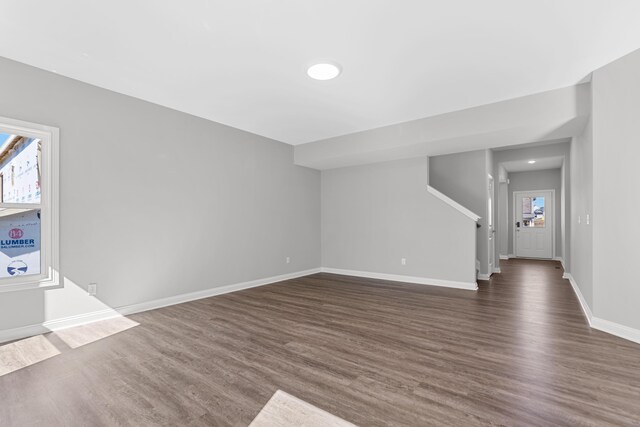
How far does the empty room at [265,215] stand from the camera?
2.13 meters

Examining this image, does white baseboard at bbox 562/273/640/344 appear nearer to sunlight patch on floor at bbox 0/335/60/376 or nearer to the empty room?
the empty room

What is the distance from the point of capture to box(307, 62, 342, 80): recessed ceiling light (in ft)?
10.3

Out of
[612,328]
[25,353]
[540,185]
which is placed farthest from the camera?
[540,185]

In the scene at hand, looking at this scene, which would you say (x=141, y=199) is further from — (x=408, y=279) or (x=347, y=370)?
(x=408, y=279)

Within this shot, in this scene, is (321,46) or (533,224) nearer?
(321,46)

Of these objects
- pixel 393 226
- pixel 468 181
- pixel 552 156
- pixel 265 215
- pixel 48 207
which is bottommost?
pixel 393 226

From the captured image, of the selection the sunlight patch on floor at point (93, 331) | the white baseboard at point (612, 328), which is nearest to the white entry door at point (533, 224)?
the white baseboard at point (612, 328)

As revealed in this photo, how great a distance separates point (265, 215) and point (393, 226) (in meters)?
2.48

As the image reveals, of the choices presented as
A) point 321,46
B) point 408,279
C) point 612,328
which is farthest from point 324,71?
point 408,279

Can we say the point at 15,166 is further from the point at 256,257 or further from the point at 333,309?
the point at 333,309

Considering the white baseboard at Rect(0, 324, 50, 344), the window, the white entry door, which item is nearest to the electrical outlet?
the white baseboard at Rect(0, 324, 50, 344)

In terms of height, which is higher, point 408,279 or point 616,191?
point 616,191

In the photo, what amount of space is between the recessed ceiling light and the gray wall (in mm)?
9015

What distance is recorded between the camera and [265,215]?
18.9 ft
